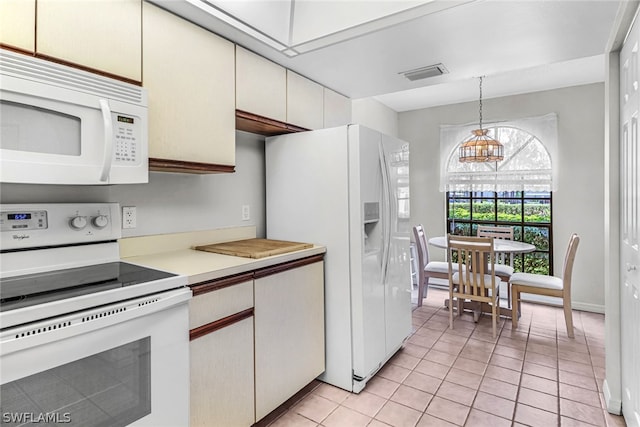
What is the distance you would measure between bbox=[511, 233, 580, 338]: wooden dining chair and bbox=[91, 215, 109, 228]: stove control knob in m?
3.49

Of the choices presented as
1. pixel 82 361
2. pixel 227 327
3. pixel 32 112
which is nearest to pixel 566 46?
pixel 227 327

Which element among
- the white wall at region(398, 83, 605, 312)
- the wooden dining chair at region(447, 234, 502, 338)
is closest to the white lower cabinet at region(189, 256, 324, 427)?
the wooden dining chair at region(447, 234, 502, 338)

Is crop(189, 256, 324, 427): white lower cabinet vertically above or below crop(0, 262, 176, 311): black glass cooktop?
below

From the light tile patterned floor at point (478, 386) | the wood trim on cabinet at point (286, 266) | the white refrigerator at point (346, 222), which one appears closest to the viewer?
the wood trim on cabinet at point (286, 266)

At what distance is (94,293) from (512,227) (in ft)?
14.8

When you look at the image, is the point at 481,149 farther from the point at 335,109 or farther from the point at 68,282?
the point at 68,282

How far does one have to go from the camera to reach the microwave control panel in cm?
144

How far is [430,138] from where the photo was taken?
4.89 meters

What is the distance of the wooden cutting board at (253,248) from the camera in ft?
6.20

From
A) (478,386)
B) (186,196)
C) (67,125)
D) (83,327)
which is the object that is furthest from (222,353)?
(478,386)

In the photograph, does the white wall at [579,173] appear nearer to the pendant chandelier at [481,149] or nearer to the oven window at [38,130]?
the pendant chandelier at [481,149]

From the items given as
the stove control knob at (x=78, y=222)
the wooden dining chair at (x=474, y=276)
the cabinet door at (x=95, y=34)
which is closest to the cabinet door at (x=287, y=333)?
the stove control knob at (x=78, y=222)

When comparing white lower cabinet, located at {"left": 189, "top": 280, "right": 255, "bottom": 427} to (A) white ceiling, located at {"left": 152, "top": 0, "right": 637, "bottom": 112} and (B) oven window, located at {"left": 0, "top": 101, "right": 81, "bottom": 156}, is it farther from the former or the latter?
(A) white ceiling, located at {"left": 152, "top": 0, "right": 637, "bottom": 112}

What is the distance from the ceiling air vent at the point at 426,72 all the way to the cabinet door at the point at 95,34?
179 cm
